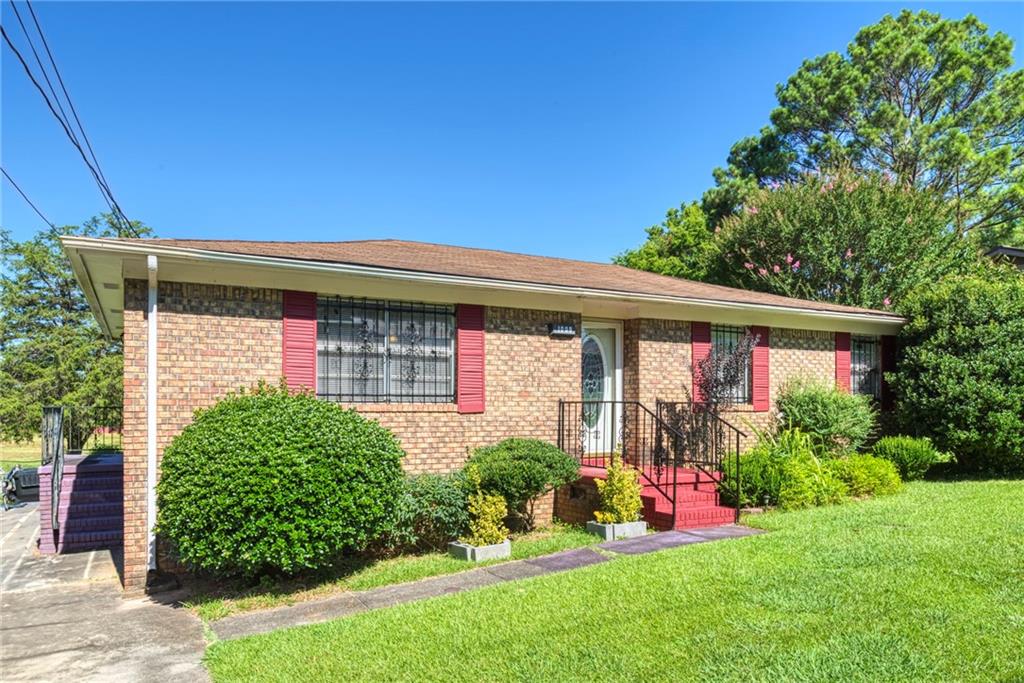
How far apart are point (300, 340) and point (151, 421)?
1.61 meters

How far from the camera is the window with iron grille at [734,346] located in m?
10.6

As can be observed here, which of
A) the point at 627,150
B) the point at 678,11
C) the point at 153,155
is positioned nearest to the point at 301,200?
the point at 153,155

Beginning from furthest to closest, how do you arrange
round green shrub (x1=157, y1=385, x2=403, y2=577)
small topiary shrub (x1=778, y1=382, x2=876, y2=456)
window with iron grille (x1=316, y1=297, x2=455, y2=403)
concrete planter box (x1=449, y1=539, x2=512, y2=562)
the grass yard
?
small topiary shrub (x1=778, y1=382, x2=876, y2=456) → window with iron grille (x1=316, y1=297, x2=455, y2=403) → concrete planter box (x1=449, y1=539, x2=512, y2=562) → the grass yard → round green shrub (x1=157, y1=385, x2=403, y2=577)

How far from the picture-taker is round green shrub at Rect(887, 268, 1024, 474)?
1023cm

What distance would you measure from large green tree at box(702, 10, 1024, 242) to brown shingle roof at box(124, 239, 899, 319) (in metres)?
13.7

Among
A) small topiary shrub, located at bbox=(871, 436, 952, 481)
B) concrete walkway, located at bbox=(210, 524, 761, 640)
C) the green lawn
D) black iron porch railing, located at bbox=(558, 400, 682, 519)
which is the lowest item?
concrete walkway, located at bbox=(210, 524, 761, 640)

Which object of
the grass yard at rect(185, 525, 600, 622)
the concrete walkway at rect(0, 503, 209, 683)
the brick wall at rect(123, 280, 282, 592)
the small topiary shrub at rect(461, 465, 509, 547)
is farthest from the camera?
the small topiary shrub at rect(461, 465, 509, 547)

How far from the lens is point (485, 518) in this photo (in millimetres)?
7211

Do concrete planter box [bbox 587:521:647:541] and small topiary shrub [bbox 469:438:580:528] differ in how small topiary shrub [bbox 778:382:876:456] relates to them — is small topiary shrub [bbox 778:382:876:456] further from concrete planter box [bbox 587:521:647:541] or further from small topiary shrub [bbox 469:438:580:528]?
small topiary shrub [bbox 469:438:580:528]

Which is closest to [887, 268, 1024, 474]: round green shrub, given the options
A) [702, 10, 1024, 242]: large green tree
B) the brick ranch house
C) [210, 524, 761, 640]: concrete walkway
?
the brick ranch house

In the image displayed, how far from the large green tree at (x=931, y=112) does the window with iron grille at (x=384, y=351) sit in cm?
1911

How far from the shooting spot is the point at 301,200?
19.3 meters

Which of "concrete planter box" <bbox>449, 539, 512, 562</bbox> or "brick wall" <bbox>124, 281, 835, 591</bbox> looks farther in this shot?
"concrete planter box" <bbox>449, 539, 512, 562</bbox>

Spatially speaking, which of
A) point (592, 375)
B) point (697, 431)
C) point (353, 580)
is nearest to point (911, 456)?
point (697, 431)
